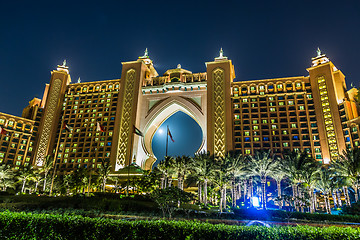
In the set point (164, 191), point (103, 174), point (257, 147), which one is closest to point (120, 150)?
point (103, 174)

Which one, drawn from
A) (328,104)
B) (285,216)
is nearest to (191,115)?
(328,104)

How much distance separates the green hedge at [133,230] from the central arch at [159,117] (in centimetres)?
7444

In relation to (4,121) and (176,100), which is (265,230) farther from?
(4,121)

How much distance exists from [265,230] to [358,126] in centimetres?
7856

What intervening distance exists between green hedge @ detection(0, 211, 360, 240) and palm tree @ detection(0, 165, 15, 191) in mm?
64499

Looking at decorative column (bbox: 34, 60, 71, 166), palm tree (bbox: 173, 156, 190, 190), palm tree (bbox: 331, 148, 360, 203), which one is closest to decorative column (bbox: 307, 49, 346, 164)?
palm tree (bbox: 331, 148, 360, 203)

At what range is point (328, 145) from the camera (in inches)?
3130

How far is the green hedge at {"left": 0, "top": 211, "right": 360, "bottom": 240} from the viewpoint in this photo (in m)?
12.0

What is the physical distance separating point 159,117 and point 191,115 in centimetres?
1144

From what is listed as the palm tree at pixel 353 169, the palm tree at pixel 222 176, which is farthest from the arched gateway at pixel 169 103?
the palm tree at pixel 353 169

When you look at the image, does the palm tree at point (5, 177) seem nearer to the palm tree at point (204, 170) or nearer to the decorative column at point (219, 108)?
the palm tree at point (204, 170)

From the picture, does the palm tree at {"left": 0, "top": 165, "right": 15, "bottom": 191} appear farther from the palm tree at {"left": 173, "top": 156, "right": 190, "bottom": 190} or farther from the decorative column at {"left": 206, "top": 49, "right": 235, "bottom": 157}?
the decorative column at {"left": 206, "top": 49, "right": 235, "bottom": 157}

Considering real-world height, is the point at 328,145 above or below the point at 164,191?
above

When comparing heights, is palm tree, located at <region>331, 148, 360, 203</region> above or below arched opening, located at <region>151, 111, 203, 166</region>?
below
